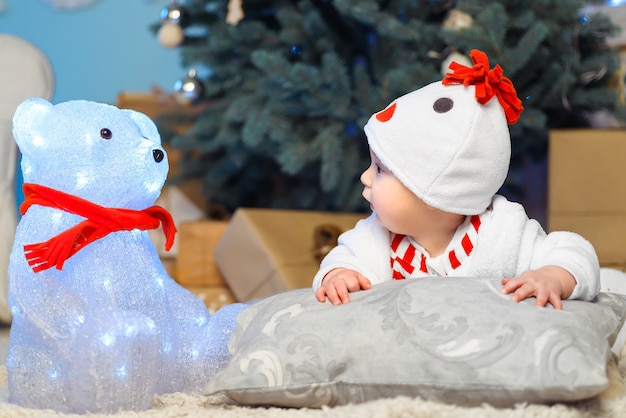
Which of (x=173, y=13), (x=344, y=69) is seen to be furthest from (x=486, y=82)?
(x=173, y=13)

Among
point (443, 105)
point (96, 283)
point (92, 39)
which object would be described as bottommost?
point (92, 39)

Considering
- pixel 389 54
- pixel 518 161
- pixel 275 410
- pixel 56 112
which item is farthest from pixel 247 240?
pixel 275 410

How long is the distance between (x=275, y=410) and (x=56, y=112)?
1.67ft

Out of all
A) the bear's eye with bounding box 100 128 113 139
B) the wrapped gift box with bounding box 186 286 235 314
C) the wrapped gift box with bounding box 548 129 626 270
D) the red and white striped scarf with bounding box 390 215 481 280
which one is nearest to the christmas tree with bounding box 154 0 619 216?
the wrapped gift box with bounding box 548 129 626 270

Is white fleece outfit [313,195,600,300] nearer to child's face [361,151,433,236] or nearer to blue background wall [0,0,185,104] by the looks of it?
child's face [361,151,433,236]

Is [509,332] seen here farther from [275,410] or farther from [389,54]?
[389,54]

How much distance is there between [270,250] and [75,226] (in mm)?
1023

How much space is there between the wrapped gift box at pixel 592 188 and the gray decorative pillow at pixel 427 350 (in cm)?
99

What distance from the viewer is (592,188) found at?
2021mm

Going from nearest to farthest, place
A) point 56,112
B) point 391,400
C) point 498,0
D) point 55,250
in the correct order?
point 391,400
point 55,250
point 56,112
point 498,0

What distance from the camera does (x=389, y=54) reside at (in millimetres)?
2238

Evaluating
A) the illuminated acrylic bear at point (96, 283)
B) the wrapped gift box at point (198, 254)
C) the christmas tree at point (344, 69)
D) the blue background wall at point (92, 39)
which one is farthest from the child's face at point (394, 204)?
the blue background wall at point (92, 39)

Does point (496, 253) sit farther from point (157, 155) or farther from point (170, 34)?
point (170, 34)

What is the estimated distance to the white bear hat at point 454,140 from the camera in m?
1.07
